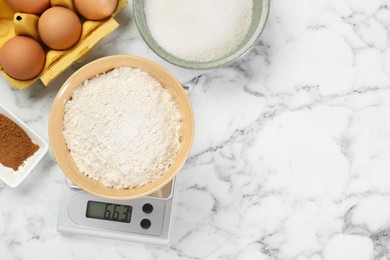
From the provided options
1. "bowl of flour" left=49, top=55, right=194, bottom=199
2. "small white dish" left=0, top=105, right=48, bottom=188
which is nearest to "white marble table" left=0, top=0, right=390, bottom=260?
"small white dish" left=0, top=105, right=48, bottom=188

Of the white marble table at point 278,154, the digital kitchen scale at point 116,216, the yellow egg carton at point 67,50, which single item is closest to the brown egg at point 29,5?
the yellow egg carton at point 67,50

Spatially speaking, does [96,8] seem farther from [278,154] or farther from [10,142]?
[278,154]

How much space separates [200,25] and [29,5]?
32cm

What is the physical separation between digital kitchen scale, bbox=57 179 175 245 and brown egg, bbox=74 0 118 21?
322 millimetres

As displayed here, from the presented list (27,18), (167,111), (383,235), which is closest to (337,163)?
(383,235)

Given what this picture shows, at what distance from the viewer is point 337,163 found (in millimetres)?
1184

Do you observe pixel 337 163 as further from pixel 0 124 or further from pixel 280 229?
pixel 0 124

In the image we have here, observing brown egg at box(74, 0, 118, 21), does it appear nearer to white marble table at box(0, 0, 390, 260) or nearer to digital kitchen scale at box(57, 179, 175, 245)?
white marble table at box(0, 0, 390, 260)

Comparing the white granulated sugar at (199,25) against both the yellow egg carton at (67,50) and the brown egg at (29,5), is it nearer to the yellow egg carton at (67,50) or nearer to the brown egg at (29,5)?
the yellow egg carton at (67,50)

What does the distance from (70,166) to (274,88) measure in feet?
1.48

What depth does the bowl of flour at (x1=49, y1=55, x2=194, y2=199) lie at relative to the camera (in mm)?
990

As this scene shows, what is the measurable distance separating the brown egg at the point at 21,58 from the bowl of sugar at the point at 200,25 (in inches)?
8.5

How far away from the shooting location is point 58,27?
1027 millimetres

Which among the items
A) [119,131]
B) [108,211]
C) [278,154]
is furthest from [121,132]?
[278,154]
